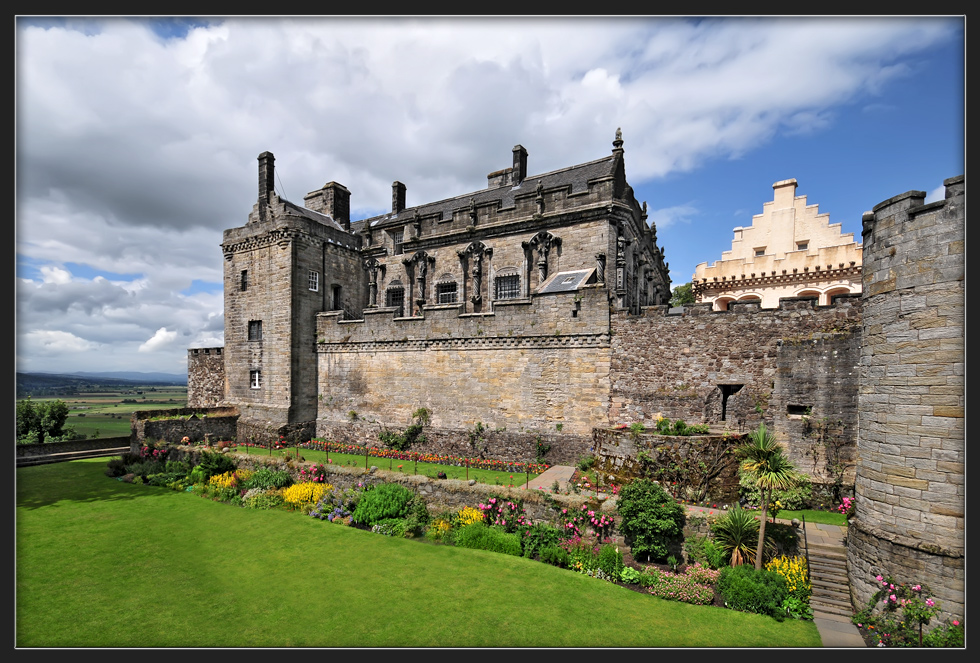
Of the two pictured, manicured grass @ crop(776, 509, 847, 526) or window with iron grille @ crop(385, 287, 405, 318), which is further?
window with iron grille @ crop(385, 287, 405, 318)

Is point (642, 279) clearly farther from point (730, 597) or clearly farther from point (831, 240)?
point (730, 597)

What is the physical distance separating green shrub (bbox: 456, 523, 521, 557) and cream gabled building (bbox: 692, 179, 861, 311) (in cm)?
1551

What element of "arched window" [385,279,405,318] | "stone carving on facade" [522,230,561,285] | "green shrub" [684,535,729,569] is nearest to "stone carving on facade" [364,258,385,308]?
"arched window" [385,279,405,318]

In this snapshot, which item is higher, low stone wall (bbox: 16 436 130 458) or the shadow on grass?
low stone wall (bbox: 16 436 130 458)

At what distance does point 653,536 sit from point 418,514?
695cm

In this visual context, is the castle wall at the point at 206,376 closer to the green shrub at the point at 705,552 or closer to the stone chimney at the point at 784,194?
the green shrub at the point at 705,552

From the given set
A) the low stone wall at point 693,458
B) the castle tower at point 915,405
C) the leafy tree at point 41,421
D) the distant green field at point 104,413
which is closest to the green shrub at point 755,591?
the castle tower at point 915,405

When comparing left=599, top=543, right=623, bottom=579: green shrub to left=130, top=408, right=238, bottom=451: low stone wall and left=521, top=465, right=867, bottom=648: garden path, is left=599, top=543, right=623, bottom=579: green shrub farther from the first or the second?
left=130, top=408, right=238, bottom=451: low stone wall

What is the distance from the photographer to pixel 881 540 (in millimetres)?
8297

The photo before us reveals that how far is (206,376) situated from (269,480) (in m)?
17.2

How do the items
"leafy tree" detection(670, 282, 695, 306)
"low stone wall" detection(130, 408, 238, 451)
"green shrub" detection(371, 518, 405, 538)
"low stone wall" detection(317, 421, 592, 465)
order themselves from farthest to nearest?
"leafy tree" detection(670, 282, 695, 306) < "low stone wall" detection(130, 408, 238, 451) < "low stone wall" detection(317, 421, 592, 465) < "green shrub" detection(371, 518, 405, 538)

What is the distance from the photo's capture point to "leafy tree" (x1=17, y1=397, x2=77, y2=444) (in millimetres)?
24859

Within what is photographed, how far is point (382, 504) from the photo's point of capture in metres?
14.0

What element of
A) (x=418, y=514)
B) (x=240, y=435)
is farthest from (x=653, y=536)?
(x=240, y=435)
